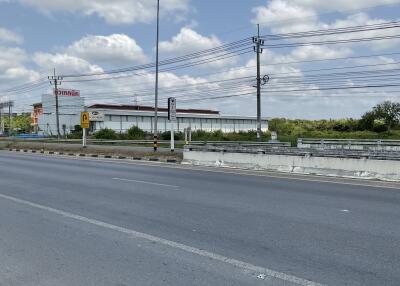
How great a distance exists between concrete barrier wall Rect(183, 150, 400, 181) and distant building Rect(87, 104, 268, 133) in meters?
67.1

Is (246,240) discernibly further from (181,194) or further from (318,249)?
(181,194)

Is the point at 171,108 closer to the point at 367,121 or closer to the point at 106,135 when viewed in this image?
the point at 106,135

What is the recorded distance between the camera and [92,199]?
1139cm

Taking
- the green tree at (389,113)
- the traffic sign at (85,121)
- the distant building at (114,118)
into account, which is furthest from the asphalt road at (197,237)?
the distant building at (114,118)

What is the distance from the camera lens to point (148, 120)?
10569 centimetres

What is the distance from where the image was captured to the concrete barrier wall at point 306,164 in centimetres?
1678

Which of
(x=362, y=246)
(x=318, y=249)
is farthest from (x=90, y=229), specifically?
(x=362, y=246)

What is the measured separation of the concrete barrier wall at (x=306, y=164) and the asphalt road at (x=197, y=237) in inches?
159

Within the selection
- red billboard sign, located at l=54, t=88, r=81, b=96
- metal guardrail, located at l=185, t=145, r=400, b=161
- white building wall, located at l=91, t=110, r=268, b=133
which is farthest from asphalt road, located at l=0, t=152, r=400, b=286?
red billboard sign, located at l=54, t=88, r=81, b=96

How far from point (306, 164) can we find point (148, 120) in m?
88.0

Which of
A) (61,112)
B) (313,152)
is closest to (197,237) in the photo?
(313,152)

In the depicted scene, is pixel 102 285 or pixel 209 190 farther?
pixel 209 190

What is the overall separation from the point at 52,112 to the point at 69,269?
110421mm

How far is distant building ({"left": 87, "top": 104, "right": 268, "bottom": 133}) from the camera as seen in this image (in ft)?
321
